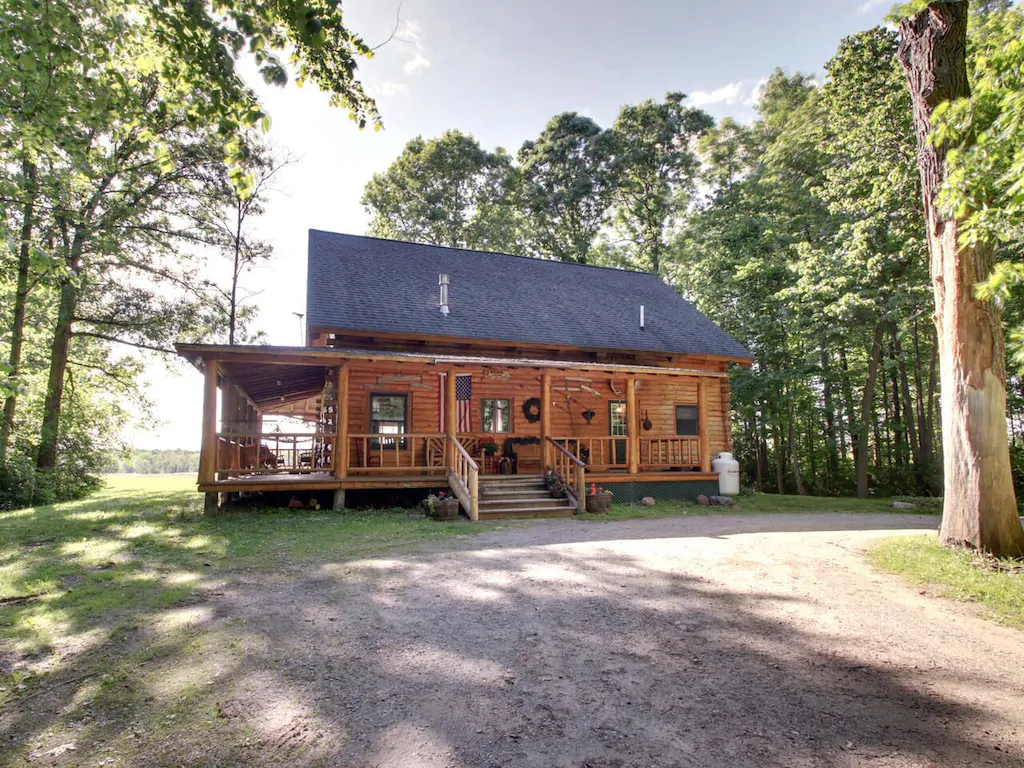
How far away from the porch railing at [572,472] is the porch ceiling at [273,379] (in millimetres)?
6439

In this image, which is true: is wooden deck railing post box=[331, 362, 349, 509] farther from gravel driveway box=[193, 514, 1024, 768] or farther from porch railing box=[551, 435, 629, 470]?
gravel driveway box=[193, 514, 1024, 768]

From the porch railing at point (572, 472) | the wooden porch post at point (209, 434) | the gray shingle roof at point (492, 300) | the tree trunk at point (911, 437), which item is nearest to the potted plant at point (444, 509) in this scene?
the porch railing at point (572, 472)

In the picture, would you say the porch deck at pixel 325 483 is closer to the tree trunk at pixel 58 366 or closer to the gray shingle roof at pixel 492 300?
the gray shingle roof at pixel 492 300

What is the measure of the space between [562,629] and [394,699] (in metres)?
1.60

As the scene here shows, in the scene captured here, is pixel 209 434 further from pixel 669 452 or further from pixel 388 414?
pixel 669 452

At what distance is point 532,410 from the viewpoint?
48.8 ft

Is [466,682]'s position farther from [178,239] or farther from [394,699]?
[178,239]

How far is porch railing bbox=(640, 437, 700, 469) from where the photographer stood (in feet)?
46.5

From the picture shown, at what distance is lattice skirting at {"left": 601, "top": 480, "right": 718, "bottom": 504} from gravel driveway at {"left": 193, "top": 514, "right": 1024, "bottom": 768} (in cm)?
734

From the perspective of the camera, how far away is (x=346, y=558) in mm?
6652

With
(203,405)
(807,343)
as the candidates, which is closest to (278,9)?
(203,405)

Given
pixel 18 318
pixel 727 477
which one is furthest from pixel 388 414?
pixel 18 318

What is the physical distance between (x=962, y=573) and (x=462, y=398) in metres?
10.7

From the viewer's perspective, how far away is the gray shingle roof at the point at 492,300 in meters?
14.2
